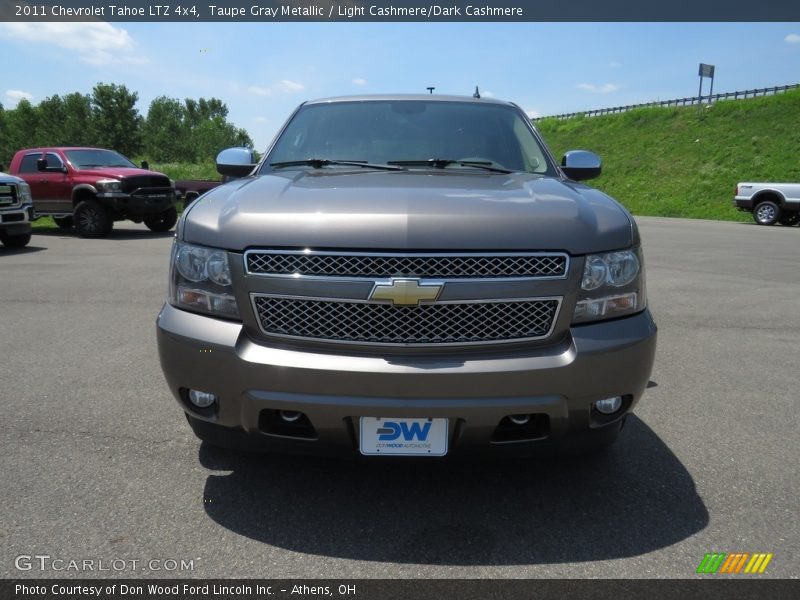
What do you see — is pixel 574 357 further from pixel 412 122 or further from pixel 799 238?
pixel 799 238

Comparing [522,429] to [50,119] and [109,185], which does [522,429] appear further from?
[50,119]

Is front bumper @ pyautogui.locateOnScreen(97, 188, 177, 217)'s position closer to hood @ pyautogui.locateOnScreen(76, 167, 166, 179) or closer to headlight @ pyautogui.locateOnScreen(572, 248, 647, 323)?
hood @ pyautogui.locateOnScreen(76, 167, 166, 179)

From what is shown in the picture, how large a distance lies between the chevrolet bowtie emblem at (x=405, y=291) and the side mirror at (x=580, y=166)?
197 cm

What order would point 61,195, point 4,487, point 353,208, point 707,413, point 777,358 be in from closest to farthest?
1. point 353,208
2. point 4,487
3. point 707,413
4. point 777,358
5. point 61,195

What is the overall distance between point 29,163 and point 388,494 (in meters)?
15.4

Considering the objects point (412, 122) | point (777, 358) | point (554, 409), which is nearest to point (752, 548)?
point (554, 409)

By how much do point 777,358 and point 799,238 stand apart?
12.9 metres

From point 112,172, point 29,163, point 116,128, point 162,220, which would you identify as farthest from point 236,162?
point 116,128

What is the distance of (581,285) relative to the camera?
243 centimetres

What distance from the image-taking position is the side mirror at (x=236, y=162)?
4.10 m

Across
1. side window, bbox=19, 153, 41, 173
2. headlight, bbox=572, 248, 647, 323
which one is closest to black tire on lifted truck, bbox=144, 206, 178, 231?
side window, bbox=19, 153, 41, 173

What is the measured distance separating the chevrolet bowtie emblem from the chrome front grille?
0.04 metres

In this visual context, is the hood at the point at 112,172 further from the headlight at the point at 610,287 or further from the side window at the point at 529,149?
the headlight at the point at 610,287

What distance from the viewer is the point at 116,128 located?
70312 millimetres
